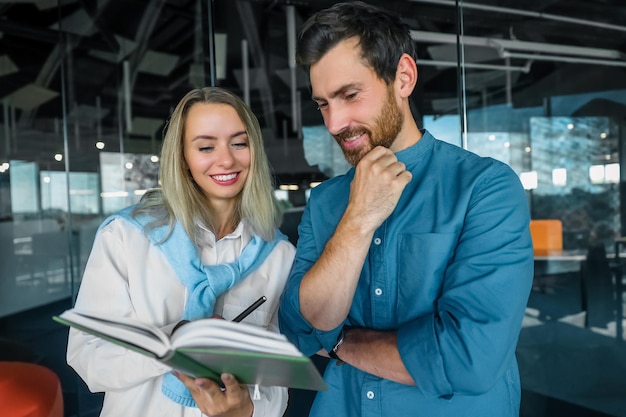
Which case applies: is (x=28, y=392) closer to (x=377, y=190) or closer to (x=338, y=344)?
(x=338, y=344)

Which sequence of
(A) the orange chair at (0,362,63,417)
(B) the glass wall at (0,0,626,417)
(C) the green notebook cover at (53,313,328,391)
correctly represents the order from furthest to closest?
(B) the glass wall at (0,0,626,417) → (A) the orange chair at (0,362,63,417) → (C) the green notebook cover at (53,313,328,391)

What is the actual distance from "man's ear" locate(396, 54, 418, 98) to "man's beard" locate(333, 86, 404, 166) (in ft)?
0.15

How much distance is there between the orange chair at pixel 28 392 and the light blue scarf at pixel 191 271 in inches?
38.1

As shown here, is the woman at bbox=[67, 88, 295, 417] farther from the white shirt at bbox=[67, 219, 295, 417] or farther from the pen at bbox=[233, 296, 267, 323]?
the pen at bbox=[233, 296, 267, 323]

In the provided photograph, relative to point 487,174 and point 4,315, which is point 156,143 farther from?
point 487,174

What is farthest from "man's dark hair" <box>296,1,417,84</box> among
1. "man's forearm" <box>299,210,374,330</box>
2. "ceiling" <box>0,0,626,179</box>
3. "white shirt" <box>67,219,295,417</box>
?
"ceiling" <box>0,0,626,179</box>

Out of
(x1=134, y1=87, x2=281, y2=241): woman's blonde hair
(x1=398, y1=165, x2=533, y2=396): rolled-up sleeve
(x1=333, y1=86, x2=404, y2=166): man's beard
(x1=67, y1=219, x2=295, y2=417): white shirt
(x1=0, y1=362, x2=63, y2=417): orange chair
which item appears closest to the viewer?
(x1=398, y1=165, x2=533, y2=396): rolled-up sleeve

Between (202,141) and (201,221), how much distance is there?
0.88ft

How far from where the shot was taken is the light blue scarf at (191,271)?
1.55m

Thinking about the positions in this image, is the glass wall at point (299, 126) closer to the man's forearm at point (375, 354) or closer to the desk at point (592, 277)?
the desk at point (592, 277)

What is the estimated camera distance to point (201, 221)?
67.7 inches

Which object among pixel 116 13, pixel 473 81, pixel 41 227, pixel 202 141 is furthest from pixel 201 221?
pixel 116 13

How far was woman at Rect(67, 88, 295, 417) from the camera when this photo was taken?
1529mm

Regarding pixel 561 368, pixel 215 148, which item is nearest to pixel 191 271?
pixel 215 148
